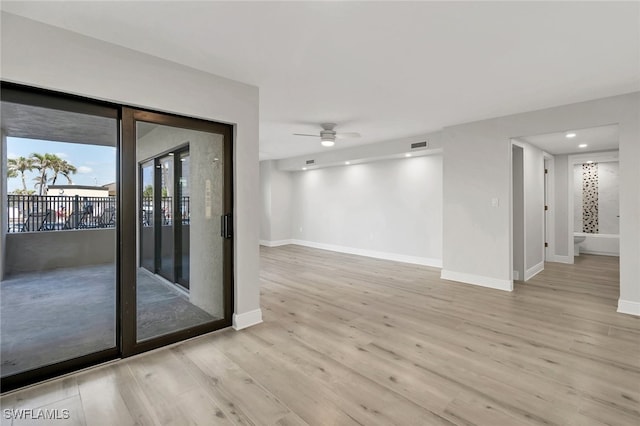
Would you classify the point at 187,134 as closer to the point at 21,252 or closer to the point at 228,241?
the point at 228,241

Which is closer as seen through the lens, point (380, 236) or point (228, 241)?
point (228, 241)

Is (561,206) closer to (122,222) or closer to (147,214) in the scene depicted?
(147,214)

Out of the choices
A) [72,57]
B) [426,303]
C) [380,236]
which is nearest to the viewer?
[72,57]

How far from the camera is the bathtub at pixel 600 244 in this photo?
737cm

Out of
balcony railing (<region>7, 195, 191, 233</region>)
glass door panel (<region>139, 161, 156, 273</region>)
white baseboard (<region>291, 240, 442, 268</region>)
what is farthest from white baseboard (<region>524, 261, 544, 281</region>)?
balcony railing (<region>7, 195, 191, 233</region>)

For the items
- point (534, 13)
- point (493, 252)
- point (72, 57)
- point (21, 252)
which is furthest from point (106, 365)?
point (493, 252)

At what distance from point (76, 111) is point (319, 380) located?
289 cm

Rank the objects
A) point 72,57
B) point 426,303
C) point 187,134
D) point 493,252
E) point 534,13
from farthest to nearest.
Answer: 1. point 493,252
2. point 426,303
3. point 187,134
4. point 72,57
5. point 534,13

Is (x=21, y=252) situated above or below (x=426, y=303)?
above

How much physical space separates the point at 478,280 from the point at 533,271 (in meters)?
1.53

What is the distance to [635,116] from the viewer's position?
362 centimetres

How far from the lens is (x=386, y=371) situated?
7.98ft

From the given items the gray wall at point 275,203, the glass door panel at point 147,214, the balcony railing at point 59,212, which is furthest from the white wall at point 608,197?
the balcony railing at point 59,212

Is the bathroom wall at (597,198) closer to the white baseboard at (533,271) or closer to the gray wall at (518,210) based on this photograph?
the white baseboard at (533,271)
